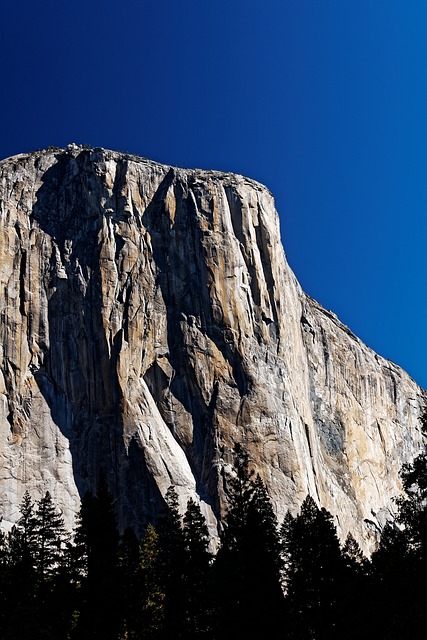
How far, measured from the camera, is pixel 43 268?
267ft

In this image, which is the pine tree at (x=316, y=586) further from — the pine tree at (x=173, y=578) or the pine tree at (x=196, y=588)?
the pine tree at (x=173, y=578)

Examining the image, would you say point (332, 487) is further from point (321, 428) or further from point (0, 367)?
point (0, 367)

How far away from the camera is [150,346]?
77.2 metres

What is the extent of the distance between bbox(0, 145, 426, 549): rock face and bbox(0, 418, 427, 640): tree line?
29.3 metres

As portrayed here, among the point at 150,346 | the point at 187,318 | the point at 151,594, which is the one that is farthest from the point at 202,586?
the point at 187,318

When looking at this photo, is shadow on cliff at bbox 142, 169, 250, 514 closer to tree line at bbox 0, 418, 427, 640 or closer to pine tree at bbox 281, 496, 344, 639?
tree line at bbox 0, 418, 427, 640

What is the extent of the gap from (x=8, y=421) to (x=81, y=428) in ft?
21.8

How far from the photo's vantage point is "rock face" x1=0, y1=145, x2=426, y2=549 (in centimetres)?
7212

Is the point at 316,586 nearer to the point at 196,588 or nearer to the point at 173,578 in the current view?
the point at 196,588

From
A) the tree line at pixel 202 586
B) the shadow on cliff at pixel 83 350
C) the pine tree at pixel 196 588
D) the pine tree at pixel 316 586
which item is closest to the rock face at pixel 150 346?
the shadow on cliff at pixel 83 350

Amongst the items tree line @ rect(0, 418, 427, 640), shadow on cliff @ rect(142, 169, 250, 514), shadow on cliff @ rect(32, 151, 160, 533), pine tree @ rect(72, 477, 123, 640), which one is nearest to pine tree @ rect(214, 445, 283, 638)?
tree line @ rect(0, 418, 427, 640)

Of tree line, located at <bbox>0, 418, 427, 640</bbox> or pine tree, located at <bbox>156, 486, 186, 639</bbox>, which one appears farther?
pine tree, located at <bbox>156, 486, 186, 639</bbox>

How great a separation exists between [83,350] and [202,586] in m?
43.1

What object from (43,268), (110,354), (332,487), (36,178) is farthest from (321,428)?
(36,178)
